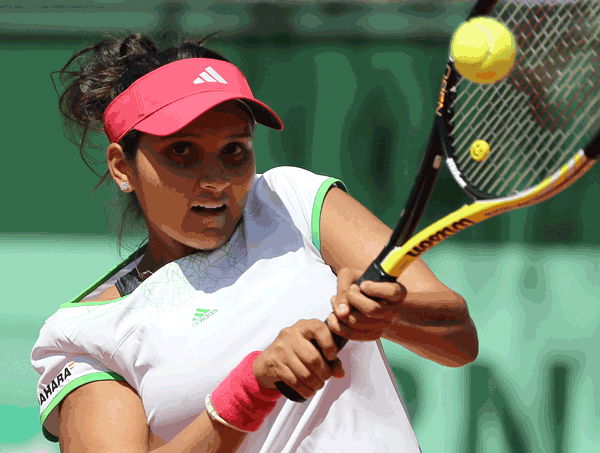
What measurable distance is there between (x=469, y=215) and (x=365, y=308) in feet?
0.72

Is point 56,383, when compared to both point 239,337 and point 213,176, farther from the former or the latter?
point 213,176

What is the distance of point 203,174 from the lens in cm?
145

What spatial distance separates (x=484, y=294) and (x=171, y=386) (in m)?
2.29

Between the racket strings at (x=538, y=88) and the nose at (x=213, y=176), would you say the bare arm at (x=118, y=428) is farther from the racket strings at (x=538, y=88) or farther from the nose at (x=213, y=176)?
the racket strings at (x=538, y=88)

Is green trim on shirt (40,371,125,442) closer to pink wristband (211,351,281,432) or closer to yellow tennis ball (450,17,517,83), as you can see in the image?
pink wristband (211,351,281,432)

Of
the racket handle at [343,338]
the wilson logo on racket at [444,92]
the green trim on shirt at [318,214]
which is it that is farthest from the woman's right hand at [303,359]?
the wilson logo on racket at [444,92]

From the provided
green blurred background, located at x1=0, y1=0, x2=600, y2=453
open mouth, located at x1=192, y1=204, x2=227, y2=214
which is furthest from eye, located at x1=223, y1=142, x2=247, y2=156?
green blurred background, located at x1=0, y1=0, x2=600, y2=453

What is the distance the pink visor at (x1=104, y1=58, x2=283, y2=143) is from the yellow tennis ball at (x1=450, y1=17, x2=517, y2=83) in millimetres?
505

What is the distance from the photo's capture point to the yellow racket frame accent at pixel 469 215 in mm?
1014

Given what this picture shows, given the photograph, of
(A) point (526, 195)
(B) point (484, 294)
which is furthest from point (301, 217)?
(B) point (484, 294)

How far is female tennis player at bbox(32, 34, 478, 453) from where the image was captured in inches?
53.9

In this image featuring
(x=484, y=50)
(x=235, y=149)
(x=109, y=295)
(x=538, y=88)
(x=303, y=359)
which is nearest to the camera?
(x=484, y=50)

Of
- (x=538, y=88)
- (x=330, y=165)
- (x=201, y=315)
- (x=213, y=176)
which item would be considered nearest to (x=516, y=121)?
(x=538, y=88)

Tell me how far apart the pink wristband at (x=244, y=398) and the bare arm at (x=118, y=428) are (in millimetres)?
41
